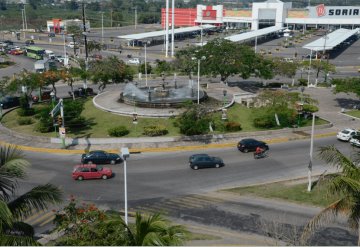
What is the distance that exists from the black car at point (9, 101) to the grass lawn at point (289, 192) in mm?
37503

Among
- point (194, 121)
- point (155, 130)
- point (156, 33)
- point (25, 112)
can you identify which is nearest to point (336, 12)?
point (156, 33)

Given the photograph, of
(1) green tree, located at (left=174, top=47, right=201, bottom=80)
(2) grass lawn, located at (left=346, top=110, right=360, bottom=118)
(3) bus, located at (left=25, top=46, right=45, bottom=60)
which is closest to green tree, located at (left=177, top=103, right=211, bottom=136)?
(2) grass lawn, located at (left=346, top=110, right=360, bottom=118)

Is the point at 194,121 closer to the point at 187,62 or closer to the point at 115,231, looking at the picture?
the point at 187,62

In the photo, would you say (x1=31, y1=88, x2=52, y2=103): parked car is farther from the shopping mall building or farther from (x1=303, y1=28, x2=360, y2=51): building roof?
the shopping mall building

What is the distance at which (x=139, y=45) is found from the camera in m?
126

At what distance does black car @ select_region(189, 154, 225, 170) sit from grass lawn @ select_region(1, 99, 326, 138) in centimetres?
816

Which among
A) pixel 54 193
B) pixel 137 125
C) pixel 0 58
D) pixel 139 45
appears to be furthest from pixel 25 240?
pixel 139 45

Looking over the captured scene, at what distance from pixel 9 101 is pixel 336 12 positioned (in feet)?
415

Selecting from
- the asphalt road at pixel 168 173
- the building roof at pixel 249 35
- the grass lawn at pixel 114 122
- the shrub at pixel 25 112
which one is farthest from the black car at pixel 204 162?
the building roof at pixel 249 35

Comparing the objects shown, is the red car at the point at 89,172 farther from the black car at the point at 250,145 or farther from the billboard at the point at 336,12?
the billboard at the point at 336,12

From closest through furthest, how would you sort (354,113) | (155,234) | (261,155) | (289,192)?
1. (155,234)
2. (289,192)
3. (261,155)
4. (354,113)

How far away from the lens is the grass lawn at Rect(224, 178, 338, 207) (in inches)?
1211

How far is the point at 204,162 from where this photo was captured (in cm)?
3641

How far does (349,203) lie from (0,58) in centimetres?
9920
